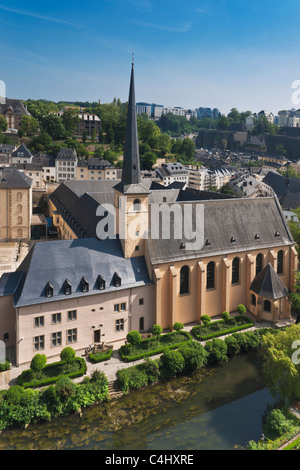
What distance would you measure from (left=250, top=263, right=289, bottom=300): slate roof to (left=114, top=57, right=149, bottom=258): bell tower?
15510mm

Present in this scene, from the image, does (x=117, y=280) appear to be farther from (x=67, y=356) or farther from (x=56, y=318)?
(x=67, y=356)

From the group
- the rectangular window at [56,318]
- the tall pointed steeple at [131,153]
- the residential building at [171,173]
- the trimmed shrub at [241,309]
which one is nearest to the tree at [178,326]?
the trimmed shrub at [241,309]

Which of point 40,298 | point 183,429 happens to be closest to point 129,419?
point 183,429

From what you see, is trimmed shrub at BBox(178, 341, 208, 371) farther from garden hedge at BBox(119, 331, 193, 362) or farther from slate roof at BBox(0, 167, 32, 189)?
slate roof at BBox(0, 167, 32, 189)

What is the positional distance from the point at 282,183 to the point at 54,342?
113 m

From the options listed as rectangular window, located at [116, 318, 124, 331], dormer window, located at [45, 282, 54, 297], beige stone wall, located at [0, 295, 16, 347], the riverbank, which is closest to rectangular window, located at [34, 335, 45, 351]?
the riverbank

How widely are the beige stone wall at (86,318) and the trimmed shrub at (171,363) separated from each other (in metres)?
6.39

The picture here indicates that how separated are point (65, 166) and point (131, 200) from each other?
80.2 metres

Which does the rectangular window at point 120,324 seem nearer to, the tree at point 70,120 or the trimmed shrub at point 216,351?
the trimmed shrub at point 216,351

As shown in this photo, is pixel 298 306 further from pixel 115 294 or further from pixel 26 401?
pixel 26 401

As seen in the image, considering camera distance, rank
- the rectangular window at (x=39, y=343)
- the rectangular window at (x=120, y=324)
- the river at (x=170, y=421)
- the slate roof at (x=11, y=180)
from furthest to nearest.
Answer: the slate roof at (x=11, y=180) → the rectangular window at (x=120, y=324) → the rectangular window at (x=39, y=343) → the river at (x=170, y=421)

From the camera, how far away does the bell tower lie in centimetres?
4041

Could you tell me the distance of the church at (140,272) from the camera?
37.0 meters

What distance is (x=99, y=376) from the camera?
33688 mm
